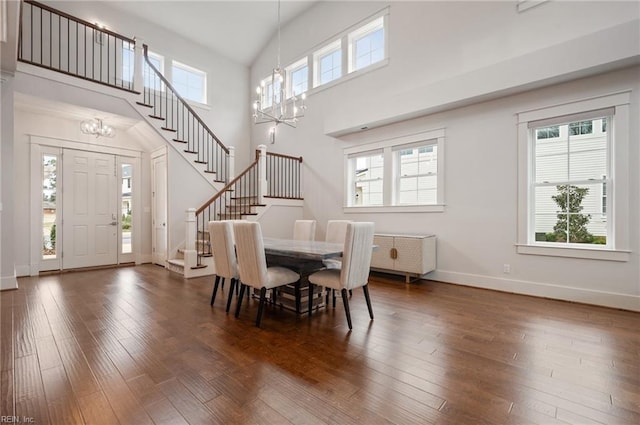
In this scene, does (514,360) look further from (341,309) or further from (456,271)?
(456,271)

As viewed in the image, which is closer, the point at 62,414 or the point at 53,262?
the point at 62,414

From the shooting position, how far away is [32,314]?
9.98 ft

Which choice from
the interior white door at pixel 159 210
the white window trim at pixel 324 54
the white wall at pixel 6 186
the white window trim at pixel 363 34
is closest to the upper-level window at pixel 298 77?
the white window trim at pixel 324 54

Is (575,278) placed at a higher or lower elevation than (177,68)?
lower

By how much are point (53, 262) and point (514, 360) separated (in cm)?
704

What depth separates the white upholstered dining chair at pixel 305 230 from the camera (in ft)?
14.7

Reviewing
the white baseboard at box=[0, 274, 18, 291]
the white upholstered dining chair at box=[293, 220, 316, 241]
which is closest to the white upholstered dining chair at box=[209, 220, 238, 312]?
the white upholstered dining chair at box=[293, 220, 316, 241]

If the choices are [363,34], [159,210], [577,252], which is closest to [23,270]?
[159,210]

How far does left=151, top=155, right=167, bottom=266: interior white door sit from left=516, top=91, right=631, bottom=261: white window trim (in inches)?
242

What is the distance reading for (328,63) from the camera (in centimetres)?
655

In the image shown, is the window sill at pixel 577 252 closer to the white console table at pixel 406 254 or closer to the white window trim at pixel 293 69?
the white console table at pixel 406 254

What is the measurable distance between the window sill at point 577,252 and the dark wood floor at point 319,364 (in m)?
0.59

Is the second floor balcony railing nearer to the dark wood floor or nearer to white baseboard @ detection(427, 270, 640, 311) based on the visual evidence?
the dark wood floor

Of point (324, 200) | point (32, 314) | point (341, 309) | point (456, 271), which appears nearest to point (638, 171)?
point (456, 271)
